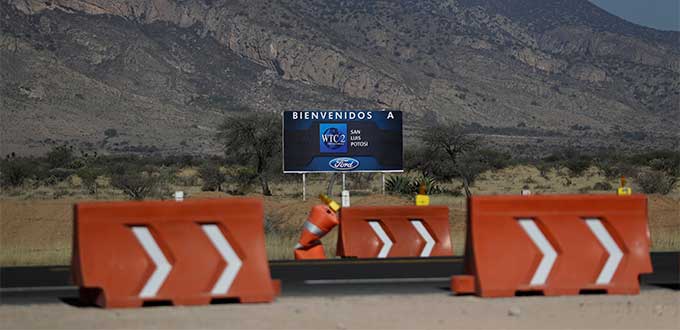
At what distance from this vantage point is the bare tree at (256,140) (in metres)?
59.5

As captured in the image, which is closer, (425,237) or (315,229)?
(315,229)

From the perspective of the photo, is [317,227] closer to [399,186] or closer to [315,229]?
[315,229]

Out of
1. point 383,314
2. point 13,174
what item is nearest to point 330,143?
point 13,174

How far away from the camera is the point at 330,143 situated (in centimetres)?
4234

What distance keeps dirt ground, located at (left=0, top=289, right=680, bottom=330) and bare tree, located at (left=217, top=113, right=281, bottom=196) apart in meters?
45.4

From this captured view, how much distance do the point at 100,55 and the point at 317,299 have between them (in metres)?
103

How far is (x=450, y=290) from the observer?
14.6 m

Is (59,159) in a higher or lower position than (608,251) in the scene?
lower

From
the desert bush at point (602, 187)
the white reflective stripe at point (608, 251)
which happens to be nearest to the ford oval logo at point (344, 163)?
the desert bush at point (602, 187)

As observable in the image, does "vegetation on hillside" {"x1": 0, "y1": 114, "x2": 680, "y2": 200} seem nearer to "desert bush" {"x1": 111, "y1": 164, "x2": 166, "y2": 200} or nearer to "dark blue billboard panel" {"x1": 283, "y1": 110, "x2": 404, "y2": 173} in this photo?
"desert bush" {"x1": 111, "y1": 164, "x2": 166, "y2": 200}

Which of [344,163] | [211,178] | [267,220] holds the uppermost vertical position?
[344,163]

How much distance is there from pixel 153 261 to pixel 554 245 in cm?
418

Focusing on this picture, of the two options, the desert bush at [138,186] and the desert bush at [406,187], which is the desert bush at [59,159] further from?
the desert bush at [406,187]

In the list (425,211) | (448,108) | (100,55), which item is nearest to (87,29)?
(100,55)
